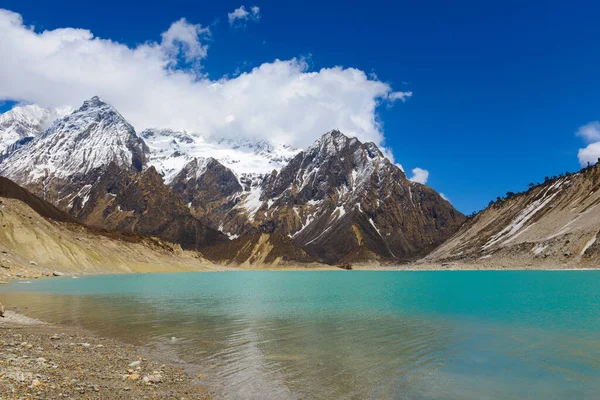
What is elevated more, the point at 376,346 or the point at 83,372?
the point at 376,346

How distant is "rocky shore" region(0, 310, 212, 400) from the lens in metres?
17.5

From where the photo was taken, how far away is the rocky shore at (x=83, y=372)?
17453 millimetres

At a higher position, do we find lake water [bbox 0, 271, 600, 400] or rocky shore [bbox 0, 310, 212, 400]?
lake water [bbox 0, 271, 600, 400]

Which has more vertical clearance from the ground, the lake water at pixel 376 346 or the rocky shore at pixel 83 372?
the lake water at pixel 376 346

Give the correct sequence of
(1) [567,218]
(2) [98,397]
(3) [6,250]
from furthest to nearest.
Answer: (1) [567,218] < (3) [6,250] < (2) [98,397]

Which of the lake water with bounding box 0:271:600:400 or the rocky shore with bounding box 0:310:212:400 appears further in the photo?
the lake water with bounding box 0:271:600:400

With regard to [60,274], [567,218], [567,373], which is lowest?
[60,274]

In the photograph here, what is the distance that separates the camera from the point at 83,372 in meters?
20.8

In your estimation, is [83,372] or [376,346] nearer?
[83,372]

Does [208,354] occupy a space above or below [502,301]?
below

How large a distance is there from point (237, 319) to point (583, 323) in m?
28.3

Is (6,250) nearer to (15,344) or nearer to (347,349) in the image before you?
(15,344)

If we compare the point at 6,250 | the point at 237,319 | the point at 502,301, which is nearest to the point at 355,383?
the point at 237,319

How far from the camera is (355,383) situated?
20734mm
